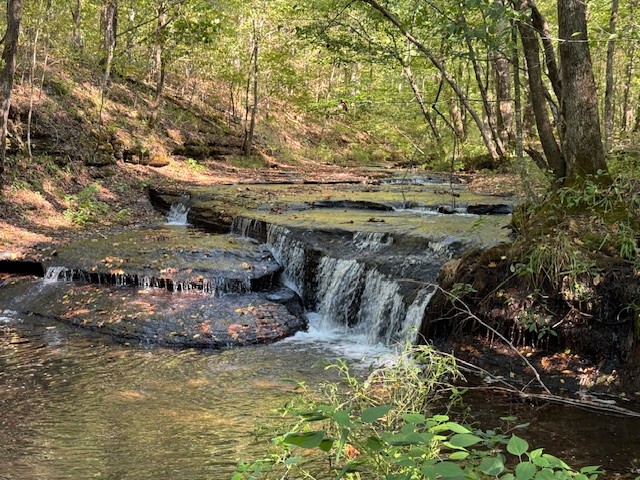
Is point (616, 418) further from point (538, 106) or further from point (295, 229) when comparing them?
point (295, 229)

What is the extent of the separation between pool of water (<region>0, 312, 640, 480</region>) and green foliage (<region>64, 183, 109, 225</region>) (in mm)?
5544

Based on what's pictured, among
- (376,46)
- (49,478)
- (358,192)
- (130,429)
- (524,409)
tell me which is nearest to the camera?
(49,478)

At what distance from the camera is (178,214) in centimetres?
1439

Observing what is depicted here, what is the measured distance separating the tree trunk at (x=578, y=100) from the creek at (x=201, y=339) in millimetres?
2078

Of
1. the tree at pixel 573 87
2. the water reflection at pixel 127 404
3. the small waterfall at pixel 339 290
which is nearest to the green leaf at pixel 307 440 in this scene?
the water reflection at pixel 127 404

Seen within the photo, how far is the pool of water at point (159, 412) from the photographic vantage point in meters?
4.34

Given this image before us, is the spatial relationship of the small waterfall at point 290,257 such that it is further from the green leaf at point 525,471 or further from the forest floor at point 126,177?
the green leaf at point 525,471

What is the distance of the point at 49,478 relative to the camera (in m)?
4.06

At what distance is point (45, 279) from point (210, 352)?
4063mm

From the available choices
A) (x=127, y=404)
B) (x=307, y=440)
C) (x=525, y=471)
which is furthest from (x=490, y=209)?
(x=307, y=440)

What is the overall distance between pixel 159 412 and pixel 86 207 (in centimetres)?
941

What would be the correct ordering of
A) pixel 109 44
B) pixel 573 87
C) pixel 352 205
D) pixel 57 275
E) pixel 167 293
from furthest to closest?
pixel 109 44
pixel 352 205
pixel 57 275
pixel 167 293
pixel 573 87

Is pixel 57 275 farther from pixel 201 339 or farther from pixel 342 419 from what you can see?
pixel 342 419

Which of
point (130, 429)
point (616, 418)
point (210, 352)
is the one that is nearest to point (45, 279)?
point (210, 352)
